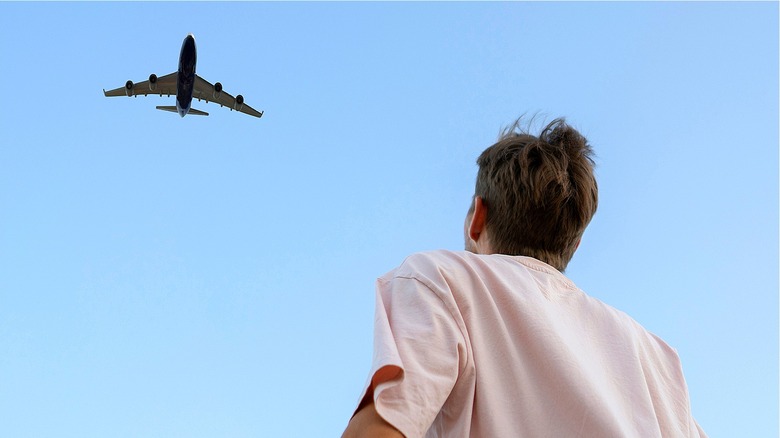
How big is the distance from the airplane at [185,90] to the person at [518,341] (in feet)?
106

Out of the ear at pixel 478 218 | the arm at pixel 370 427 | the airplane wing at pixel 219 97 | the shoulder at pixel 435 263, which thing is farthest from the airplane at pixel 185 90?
the arm at pixel 370 427

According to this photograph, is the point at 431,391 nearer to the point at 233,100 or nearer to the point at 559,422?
the point at 559,422

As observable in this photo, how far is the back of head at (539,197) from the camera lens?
7.83ft

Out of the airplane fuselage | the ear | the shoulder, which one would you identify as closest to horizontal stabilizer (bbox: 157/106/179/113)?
the airplane fuselage

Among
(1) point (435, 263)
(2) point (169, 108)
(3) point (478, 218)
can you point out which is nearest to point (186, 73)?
(2) point (169, 108)

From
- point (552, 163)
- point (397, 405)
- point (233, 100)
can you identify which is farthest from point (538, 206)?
point (233, 100)

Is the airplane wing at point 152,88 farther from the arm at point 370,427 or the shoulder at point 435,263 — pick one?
the arm at point 370,427

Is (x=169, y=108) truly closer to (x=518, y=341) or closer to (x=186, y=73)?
(x=186, y=73)

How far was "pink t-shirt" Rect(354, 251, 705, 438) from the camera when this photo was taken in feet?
5.50

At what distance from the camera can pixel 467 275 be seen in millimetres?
1986

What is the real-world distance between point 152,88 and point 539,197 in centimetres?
3514

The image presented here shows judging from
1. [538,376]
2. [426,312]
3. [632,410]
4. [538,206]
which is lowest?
[632,410]

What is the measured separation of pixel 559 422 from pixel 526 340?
8.7 inches

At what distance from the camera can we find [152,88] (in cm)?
3500
